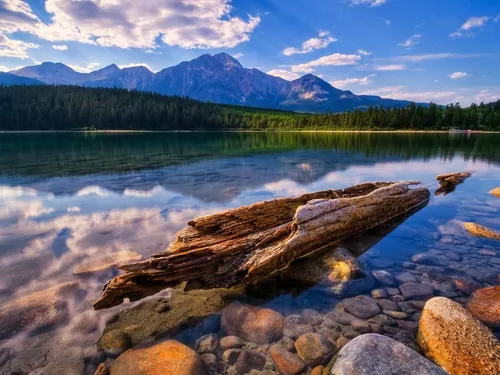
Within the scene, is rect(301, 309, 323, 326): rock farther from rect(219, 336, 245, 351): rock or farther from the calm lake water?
rect(219, 336, 245, 351): rock

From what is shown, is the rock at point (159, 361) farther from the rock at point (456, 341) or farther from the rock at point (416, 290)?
the rock at point (416, 290)

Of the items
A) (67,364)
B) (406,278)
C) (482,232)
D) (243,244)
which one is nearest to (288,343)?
(243,244)

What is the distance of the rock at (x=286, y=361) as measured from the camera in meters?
6.05

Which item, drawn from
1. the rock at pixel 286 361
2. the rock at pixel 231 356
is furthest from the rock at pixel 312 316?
the rock at pixel 231 356

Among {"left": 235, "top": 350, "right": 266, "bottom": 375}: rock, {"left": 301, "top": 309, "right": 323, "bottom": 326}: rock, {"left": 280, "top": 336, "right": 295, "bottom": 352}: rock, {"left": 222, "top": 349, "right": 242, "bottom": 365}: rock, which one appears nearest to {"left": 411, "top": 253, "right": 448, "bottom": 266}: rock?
{"left": 301, "top": 309, "right": 323, "bottom": 326}: rock

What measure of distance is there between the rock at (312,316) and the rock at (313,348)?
0.58 m

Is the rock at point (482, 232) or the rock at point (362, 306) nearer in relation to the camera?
the rock at point (362, 306)

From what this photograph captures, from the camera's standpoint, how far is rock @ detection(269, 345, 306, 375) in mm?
6047

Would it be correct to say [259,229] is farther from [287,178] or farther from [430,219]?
[287,178]

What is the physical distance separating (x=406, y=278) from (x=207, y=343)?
649 centimetres

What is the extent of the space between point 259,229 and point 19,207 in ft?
51.1

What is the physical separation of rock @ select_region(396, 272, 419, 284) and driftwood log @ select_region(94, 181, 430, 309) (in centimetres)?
280

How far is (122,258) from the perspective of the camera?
1085 centimetres

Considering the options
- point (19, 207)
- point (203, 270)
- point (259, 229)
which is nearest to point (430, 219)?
point (259, 229)
